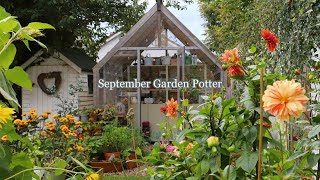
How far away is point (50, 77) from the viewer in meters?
8.85

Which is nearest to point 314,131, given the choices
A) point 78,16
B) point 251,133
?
point 251,133

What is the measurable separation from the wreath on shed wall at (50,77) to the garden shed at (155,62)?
158cm

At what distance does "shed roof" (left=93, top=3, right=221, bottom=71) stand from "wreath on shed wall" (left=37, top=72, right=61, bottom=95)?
1.64 m

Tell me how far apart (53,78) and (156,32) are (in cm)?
258

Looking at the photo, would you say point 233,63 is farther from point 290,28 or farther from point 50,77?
point 50,77

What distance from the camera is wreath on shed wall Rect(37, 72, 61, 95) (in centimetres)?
874

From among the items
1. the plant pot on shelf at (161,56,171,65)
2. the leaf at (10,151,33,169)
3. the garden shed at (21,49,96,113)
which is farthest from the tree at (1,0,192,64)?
the leaf at (10,151,33,169)

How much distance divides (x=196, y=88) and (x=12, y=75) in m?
6.59

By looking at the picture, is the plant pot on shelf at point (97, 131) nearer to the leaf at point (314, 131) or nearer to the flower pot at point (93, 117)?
the flower pot at point (93, 117)

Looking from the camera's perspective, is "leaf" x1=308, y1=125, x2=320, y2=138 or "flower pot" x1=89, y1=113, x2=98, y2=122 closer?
"leaf" x1=308, y1=125, x2=320, y2=138

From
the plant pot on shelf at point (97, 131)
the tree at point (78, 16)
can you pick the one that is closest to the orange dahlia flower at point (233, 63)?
the plant pot on shelf at point (97, 131)

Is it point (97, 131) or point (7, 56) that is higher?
point (7, 56)

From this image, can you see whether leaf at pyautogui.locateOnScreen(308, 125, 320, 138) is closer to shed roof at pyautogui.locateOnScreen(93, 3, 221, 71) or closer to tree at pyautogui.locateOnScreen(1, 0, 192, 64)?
shed roof at pyautogui.locateOnScreen(93, 3, 221, 71)

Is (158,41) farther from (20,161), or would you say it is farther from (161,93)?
(20,161)
